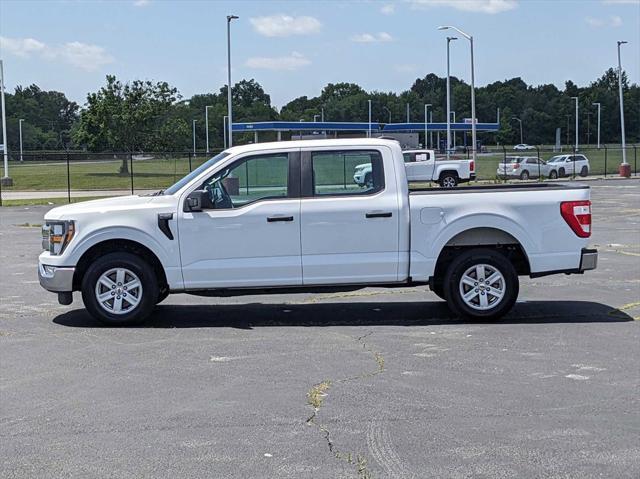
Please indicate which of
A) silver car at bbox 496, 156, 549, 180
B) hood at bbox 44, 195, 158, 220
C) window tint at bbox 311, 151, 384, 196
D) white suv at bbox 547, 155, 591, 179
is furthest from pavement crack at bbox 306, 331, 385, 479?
white suv at bbox 547, 155, 591, 179

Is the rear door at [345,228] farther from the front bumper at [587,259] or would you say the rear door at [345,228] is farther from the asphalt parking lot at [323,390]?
the front bumper at [587,259]

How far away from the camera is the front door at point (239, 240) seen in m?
9.64

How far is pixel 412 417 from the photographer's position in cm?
630

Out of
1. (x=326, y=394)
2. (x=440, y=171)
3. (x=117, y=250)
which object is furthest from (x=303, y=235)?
(x=440, y=171)

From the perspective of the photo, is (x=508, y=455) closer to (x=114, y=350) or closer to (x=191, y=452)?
(x=191, y=452)

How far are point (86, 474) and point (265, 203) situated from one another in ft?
16.2

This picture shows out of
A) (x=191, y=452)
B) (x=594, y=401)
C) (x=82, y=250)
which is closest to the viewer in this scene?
(x=191, y=452)

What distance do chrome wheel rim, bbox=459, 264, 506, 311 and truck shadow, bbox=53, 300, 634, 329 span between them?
10.7 inches

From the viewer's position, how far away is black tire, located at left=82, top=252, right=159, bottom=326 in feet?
31.7

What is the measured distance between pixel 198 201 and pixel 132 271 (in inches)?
40.8

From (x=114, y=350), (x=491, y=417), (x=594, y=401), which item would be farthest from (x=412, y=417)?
(x=114, y=350)

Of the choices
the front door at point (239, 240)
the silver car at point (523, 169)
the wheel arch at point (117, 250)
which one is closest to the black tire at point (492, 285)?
the front door at point (239, 240)

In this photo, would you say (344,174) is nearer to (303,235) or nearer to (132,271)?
(303,235)

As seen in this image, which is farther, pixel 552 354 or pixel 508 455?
pixel 552 354
